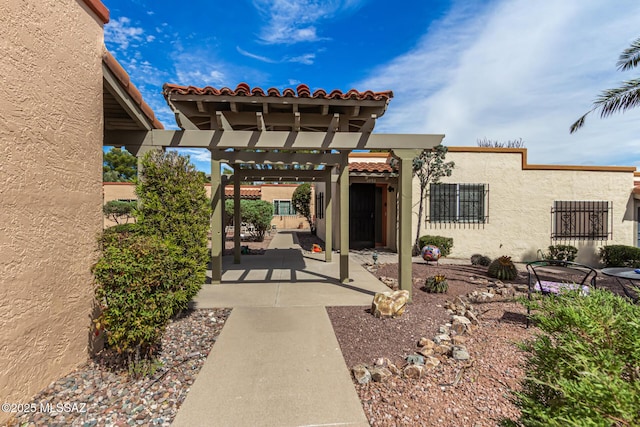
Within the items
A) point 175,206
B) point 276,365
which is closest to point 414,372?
point 276,365

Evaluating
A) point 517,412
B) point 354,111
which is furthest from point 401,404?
point 354,111

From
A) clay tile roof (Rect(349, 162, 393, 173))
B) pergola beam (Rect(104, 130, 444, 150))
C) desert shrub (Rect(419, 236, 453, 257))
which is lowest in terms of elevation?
desert shrub (Rect(419, 236, 453, 257))

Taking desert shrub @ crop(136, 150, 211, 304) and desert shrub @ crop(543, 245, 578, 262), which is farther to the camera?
desert shrub @ crop(543, 245, 578, 262)

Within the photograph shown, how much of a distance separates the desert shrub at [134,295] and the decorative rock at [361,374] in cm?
199

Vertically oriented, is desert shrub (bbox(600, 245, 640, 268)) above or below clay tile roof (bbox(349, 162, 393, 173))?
below

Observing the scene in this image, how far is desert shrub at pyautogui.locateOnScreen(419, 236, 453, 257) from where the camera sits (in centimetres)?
1002

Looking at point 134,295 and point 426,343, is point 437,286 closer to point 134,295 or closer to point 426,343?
point 426,343

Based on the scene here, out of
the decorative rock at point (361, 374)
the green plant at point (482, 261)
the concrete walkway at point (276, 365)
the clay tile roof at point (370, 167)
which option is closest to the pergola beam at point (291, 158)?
the concrete walkway at point (276, 365)

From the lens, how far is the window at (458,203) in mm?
10445

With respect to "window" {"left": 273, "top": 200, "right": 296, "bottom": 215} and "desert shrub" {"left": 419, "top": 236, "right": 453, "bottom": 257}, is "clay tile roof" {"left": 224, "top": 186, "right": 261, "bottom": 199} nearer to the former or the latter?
"window" {"left": 273, "top": 200, "right": 296, "bottom": 215}

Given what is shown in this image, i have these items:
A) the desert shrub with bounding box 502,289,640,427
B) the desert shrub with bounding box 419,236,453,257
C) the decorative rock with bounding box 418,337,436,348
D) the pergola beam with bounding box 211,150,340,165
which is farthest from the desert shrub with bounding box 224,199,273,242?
the desert shrub with bounding box 502,289,640,427

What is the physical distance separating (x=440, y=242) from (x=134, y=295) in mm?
9614

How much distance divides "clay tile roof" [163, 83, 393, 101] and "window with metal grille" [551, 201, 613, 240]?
32.6 ft

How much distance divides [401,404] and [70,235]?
3518 millimetres
